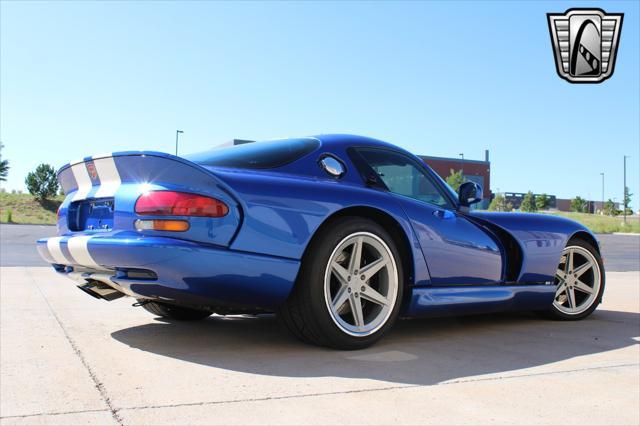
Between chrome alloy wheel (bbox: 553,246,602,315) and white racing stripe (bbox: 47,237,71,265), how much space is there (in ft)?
12.0

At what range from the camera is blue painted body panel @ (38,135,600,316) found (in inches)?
112

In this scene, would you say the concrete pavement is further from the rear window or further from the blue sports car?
A: the rear window

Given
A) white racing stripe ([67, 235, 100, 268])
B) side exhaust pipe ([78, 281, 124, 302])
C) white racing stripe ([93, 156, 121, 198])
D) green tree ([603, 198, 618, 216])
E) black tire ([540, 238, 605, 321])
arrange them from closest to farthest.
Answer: white racing stripe ([67, 235, 100, 268]) → white racing stripe ([93, 156, 121, 198]) → side exhaust pipe ([78, 281, 124, 302]) → black tire ([540, 238, 605, 321]) → green tree ([603, 198, 618, 216])

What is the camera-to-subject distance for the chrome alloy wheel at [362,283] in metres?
3.27

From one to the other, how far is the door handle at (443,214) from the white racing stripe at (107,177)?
6.43 feet

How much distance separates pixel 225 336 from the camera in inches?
146

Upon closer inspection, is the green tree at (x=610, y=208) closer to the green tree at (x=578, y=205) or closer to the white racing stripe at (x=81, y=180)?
the green tree at (x=578, y=205)

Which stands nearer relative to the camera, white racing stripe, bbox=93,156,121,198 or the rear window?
white racing stripe, bbox=93,156,121,198

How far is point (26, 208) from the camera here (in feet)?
141

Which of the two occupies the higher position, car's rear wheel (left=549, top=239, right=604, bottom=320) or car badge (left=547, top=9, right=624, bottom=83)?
car badge (left=547, top=9, right=624, bottom=83)

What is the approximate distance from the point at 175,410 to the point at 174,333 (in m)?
1.65

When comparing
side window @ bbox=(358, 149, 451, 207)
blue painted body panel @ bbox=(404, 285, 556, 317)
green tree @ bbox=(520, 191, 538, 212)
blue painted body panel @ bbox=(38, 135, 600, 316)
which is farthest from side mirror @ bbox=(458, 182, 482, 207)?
green tree @ bbox=(520, 191, 538, 212)

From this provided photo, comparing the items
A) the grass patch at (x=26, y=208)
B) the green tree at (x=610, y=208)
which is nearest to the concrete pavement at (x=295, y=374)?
the grass patch at (x=26, y=208)

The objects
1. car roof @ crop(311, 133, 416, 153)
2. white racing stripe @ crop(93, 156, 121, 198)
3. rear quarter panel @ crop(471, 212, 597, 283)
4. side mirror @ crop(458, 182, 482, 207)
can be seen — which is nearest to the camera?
white racing stripe @ crop(93, 156, 121, 198)
